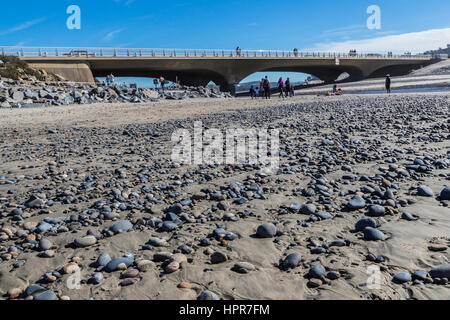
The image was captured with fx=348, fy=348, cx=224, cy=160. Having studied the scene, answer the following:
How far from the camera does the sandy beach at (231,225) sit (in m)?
2.94

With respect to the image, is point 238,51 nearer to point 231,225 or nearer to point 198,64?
point 198,64

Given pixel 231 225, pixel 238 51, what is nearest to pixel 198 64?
pixel 238 51

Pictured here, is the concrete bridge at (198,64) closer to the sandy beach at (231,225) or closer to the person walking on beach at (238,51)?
the person walking on beach at (238,51)

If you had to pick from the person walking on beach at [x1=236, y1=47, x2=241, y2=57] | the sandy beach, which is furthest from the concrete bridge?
the sandy beach

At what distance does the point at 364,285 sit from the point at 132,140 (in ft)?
28.8

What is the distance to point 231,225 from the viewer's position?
425 cm

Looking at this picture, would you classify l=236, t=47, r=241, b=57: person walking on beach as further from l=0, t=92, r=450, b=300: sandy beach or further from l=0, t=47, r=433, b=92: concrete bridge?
l=0, t=92, r=450, b=300: sandy beach

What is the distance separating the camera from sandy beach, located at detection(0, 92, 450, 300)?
294 cm

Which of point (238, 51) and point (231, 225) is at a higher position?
point (238, 51)

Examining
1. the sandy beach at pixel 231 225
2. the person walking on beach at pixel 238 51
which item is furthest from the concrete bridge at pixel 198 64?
the sandy beach at pixel 231 225

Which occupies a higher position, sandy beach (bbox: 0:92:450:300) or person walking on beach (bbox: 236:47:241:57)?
person walking on beach (bbox: 236:47:241:57)
